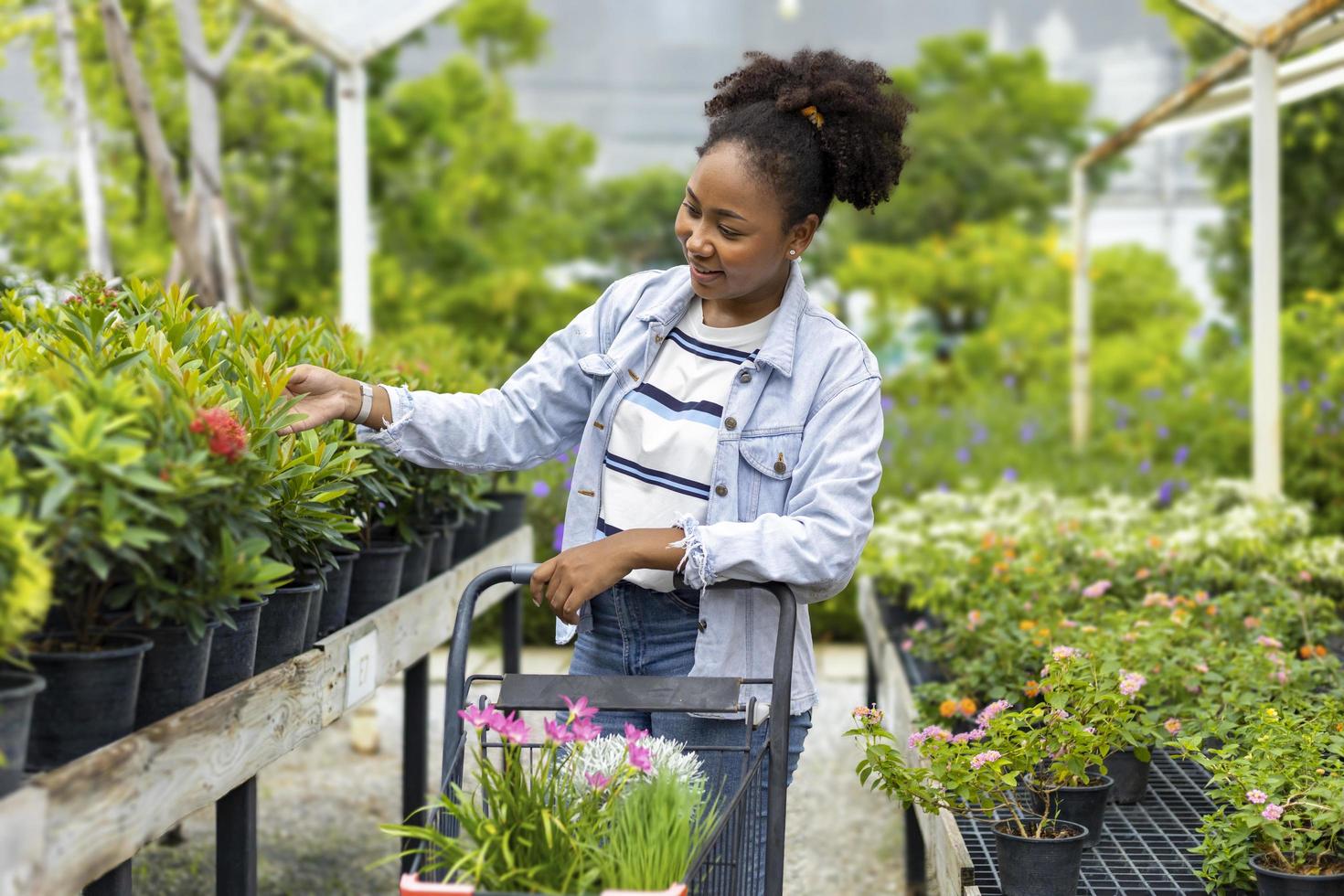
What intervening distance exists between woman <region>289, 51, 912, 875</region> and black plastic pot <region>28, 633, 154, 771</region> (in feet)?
1.58

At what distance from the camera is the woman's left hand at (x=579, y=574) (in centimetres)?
199

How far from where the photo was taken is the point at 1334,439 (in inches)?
268

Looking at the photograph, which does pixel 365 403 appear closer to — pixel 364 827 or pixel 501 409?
pixel 501 409

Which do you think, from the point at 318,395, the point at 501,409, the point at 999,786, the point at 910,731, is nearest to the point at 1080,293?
the point at 910,731

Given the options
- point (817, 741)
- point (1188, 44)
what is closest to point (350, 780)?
point (817, 741)

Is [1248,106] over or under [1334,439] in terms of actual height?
over

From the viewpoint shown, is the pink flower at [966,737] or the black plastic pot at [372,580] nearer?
the pink flower at [966,737]

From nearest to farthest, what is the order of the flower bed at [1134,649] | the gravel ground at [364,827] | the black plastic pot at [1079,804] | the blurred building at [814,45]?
the flower bed at [1134,649] < the black plastic pot at [1079,804] < the gravel ground at [364,827] < the blurred building at [814,45]

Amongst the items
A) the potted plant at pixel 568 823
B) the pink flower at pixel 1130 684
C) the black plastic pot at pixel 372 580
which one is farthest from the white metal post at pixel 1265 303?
the potted plant at pixel 568 823

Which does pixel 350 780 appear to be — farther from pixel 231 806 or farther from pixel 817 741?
pixel 231 806

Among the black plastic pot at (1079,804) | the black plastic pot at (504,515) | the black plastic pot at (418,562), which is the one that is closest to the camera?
the black plastic pot at (1079,804)

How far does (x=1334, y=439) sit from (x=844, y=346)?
5.34 metres

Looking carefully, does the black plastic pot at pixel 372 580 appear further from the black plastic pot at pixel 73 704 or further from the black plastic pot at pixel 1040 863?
the black plastic pot at pixel 1040 863

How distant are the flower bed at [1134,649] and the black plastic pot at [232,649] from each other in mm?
999
